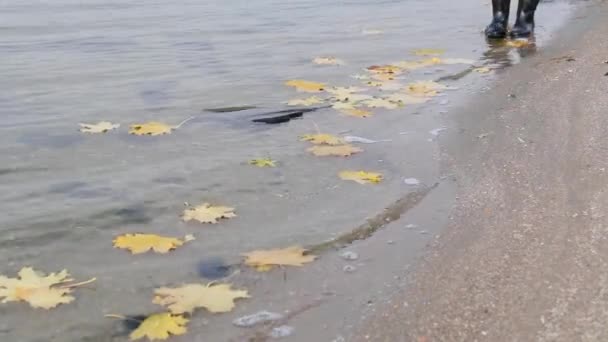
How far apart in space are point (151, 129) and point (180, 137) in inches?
7.6

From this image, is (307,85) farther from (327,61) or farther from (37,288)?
(37,288)

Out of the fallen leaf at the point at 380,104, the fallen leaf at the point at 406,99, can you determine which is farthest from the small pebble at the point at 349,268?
the fallen leaf at the point at 406,99

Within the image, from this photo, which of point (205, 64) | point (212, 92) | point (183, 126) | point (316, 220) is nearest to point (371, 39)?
point (205, 64)

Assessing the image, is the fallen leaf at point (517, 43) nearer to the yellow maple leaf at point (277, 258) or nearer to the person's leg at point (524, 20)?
the person's leg at point (524, 20)

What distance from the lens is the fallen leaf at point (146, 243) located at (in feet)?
9.00

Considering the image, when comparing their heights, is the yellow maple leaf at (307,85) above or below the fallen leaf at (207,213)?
below

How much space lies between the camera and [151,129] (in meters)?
4.14

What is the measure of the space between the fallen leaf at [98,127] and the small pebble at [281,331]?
7.41 feet

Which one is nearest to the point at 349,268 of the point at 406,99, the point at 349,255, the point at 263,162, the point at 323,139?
the point at 349,255

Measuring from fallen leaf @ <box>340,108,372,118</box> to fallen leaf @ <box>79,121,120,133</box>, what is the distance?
4.12 ft

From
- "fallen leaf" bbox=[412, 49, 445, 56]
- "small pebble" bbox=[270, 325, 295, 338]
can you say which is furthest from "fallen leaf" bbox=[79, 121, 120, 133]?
"fallen leaf" bbox=[412, 49, 445, 56]

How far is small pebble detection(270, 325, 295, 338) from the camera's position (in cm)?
214

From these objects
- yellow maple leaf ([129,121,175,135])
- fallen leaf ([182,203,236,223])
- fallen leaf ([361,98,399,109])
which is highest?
yellow maple leaf ([129,121,175,135])

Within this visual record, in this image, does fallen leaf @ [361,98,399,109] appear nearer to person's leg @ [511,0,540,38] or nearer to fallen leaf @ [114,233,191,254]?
fallen leaf @ [114,233,191,254]
